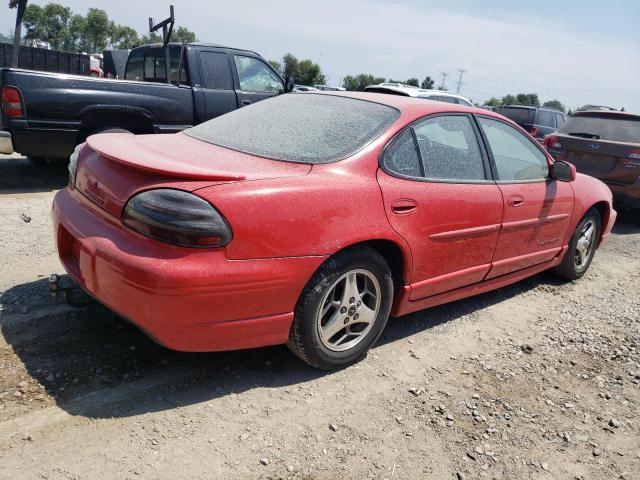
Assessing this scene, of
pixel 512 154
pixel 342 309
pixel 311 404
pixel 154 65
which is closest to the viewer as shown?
pixel 311 404

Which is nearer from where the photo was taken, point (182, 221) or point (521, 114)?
point (182, 221)

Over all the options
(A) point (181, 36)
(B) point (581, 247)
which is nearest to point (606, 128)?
(B) point (581, 247)

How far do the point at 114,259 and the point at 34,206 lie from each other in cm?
369

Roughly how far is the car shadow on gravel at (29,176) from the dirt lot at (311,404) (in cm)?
271

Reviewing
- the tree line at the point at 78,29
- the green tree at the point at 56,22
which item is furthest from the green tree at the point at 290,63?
the green tree at the point at 56,22

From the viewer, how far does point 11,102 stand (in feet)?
18.6

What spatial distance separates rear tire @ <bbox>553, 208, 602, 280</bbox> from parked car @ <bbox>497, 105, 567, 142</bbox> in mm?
9522

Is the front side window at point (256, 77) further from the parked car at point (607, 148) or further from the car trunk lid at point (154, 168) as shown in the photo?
the car trunk lid at point (154, 168)

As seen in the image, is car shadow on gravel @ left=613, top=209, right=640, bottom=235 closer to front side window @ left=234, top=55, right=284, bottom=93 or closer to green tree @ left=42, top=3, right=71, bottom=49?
front side window @ left=234, top=55, right=284, bottom=93

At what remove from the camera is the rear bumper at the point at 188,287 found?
7.70 feet

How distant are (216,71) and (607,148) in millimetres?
5420

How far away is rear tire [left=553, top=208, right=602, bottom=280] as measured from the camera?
15.9 ft

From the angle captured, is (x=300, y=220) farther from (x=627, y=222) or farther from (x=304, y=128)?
(x=627, y=222)

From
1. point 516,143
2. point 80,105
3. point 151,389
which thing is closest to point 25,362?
point 151,389
